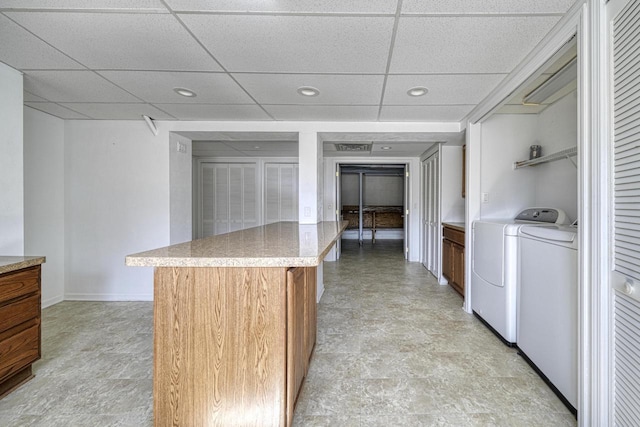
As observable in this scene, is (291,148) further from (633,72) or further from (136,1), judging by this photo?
(633,72)

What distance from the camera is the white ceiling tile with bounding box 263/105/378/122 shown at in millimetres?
2746

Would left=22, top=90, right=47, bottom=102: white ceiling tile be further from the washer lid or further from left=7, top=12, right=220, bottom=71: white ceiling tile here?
the washer lid

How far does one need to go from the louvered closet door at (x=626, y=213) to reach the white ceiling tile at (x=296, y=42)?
→ 961 mm

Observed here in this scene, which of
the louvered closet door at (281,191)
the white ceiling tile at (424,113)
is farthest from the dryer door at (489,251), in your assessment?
the louvered closet door at (281,191)

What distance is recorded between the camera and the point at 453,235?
3621mm

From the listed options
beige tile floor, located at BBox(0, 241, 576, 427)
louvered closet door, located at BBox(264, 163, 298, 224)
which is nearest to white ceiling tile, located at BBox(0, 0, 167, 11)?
beige tile floor, located at BBox(0, 241, 576, 427)

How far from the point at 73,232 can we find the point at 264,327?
3.36m

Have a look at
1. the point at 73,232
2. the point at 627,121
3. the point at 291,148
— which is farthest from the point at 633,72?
the point at 73,232

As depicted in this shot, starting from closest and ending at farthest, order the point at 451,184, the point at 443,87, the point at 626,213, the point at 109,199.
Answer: the point at 626,213 → the point at 443,87 → the point at 109,199 → the point at 451,184

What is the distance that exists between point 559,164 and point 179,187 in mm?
4005

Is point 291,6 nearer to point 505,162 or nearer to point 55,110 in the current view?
point 505,162

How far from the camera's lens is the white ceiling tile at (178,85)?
2104mm

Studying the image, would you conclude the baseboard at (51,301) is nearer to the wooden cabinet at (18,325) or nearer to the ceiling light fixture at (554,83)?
the wooden cabinet at (18,325)

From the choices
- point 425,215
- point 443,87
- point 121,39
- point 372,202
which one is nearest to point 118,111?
point 121,39
